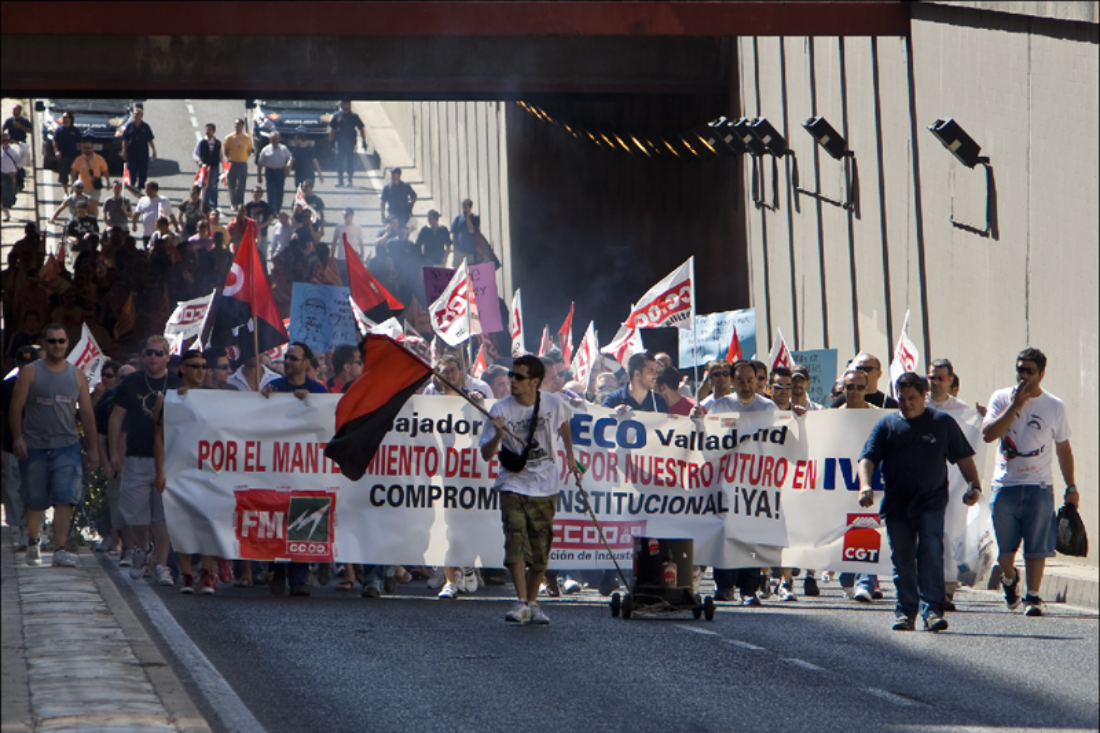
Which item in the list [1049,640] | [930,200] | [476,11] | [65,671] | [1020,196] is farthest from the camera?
[476,11]

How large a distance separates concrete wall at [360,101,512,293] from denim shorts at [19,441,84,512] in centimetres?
1892

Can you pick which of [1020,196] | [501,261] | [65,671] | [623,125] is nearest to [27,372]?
[65,671]

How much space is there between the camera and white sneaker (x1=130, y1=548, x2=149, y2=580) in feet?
42.4

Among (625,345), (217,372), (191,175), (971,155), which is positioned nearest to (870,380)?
(971,155)

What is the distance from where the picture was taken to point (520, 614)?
35.9ft

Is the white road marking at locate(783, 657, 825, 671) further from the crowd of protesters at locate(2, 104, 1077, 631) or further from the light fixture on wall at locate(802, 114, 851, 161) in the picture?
the light fixture on wall at locate(802, 114, 851, 161)

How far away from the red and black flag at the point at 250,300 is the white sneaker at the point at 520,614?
14.9 feet

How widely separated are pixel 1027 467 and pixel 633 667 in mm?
4075

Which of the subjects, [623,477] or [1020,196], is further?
[1020,196]

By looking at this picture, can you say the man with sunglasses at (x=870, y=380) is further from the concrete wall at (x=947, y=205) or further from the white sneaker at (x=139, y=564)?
the white sneaker at (x=139, y=564)

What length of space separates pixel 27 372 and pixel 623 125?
1640cm

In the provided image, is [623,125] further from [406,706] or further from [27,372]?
[406,706]

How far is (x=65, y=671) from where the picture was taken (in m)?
7.68

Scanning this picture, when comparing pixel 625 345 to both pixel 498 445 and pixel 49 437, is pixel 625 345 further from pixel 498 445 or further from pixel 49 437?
pixel 49 437
